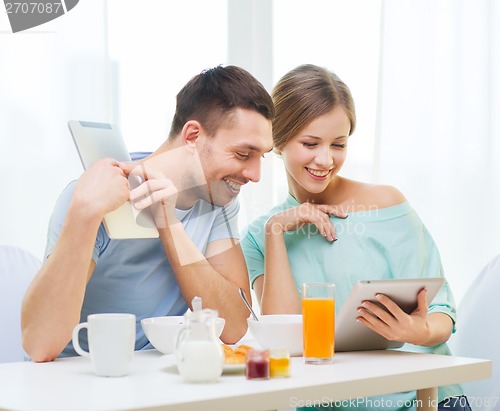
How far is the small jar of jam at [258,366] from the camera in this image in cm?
109

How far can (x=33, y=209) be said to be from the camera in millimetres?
1994

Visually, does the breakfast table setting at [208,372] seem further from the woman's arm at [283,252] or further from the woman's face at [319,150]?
the woman's face at [319,150]

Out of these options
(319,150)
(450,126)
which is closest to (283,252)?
(319,150)

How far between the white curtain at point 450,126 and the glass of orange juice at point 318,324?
1.42m

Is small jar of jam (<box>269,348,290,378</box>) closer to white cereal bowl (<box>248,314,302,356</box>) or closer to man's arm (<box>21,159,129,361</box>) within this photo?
white cereal bowl (<box>248,314,302,356</box>)

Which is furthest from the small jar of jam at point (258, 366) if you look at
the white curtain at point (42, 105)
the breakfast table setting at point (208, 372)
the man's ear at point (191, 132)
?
the white curtain at point (42, 105)

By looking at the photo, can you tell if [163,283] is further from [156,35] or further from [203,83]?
[156,35]

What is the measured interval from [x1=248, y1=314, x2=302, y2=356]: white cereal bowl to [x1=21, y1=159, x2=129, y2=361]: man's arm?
284 millimetres

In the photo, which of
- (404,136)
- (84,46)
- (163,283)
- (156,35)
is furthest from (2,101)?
(404,136)

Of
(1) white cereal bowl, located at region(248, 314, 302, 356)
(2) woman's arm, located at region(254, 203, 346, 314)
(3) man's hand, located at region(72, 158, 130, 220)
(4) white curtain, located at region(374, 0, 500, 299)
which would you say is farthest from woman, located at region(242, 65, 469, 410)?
(4) white curtain, located at region(374, 0, 500, 299)

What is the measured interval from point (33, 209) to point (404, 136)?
1.22 m

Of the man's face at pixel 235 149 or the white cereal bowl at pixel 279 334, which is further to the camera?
the man's face at pixel 235 149

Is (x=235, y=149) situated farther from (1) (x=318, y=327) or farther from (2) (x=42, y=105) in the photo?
(2) (x=42, y=105)

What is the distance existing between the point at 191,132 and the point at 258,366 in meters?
0.60
